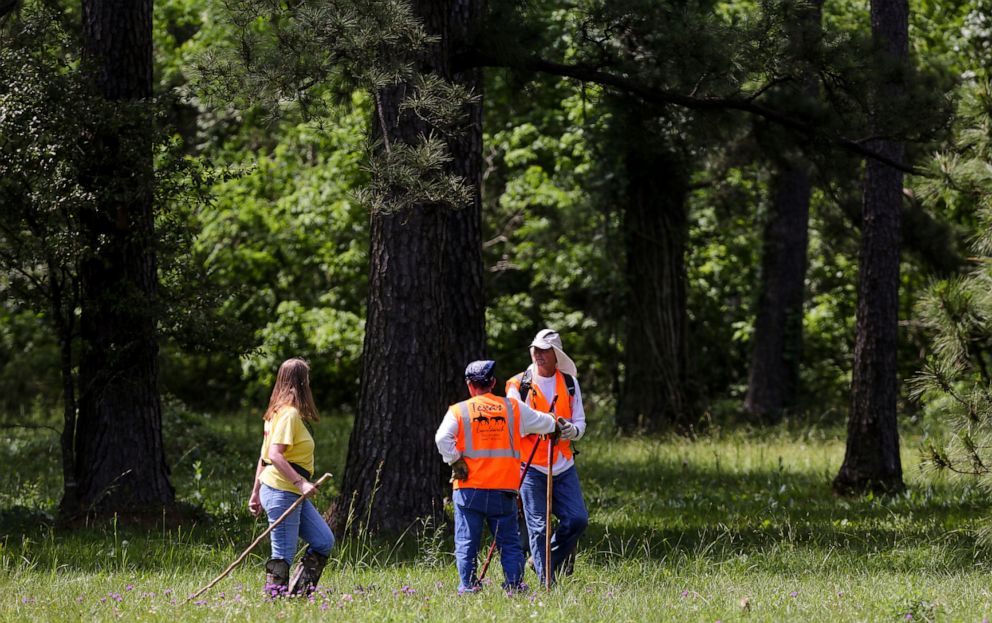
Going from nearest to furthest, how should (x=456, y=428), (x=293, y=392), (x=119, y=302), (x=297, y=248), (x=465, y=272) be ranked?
(x=293, y=392), (x=456, y=428), (x=119, y=302), (x=465, y=272), (x=297, y=248)

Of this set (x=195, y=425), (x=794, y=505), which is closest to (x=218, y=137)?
(x=195, y=425)

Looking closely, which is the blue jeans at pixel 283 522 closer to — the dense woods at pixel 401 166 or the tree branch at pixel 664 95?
the dense woods at pixel 401 166

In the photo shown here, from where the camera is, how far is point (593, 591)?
695 cm

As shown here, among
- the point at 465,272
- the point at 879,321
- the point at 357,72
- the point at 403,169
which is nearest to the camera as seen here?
the point at 403,169

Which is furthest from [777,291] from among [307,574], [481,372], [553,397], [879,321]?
[307,574]

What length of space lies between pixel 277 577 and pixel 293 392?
1.09m

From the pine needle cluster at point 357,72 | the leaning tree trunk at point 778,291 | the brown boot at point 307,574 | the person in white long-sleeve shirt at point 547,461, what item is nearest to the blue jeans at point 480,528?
the person in white long-sleeve shirt at point 547,461

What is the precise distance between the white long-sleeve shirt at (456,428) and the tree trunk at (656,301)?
10.9 m

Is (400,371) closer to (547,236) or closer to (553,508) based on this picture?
(553,508)

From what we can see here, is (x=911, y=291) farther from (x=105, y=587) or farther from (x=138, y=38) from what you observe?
(x=105, y=587)

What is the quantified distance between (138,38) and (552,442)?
5.75 m

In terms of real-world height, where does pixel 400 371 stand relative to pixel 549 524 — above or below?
above

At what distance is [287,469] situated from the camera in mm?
6461

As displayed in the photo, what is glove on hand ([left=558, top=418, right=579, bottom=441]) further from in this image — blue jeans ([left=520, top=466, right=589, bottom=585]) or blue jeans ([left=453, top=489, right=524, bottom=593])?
blue jeans ([left=453, top=489, right=524, bottom=593])
